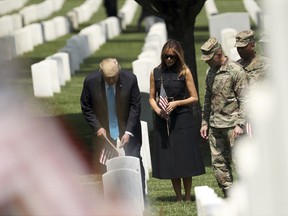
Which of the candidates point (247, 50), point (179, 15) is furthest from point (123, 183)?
point (179, 15)

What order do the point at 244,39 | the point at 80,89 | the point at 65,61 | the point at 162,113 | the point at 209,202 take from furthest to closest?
the point at 65,61, the point at 80,89, the point at 162,113, the point at 244,39, the point at 209,202

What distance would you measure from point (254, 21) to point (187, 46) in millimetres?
25054

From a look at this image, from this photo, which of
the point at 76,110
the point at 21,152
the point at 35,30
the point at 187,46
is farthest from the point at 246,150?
the point at 35,30

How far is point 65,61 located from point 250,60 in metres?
15.1

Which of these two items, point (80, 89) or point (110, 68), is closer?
point (110, 68)

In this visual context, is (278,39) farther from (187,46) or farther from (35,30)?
(35,30)

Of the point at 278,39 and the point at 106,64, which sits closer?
the point at 278,39

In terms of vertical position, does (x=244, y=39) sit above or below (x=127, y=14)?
above

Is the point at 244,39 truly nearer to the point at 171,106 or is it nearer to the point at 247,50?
the point at 247,50

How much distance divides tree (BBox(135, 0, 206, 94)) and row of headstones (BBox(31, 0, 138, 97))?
251 inches

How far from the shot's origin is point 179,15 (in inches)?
736

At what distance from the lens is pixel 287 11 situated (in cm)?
486

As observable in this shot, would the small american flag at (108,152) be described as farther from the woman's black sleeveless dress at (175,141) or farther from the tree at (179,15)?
the tree at (179,15)

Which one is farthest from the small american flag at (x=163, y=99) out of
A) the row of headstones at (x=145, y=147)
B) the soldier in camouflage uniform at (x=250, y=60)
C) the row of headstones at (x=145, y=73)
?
the row of headstones at (x=145, y=73)
